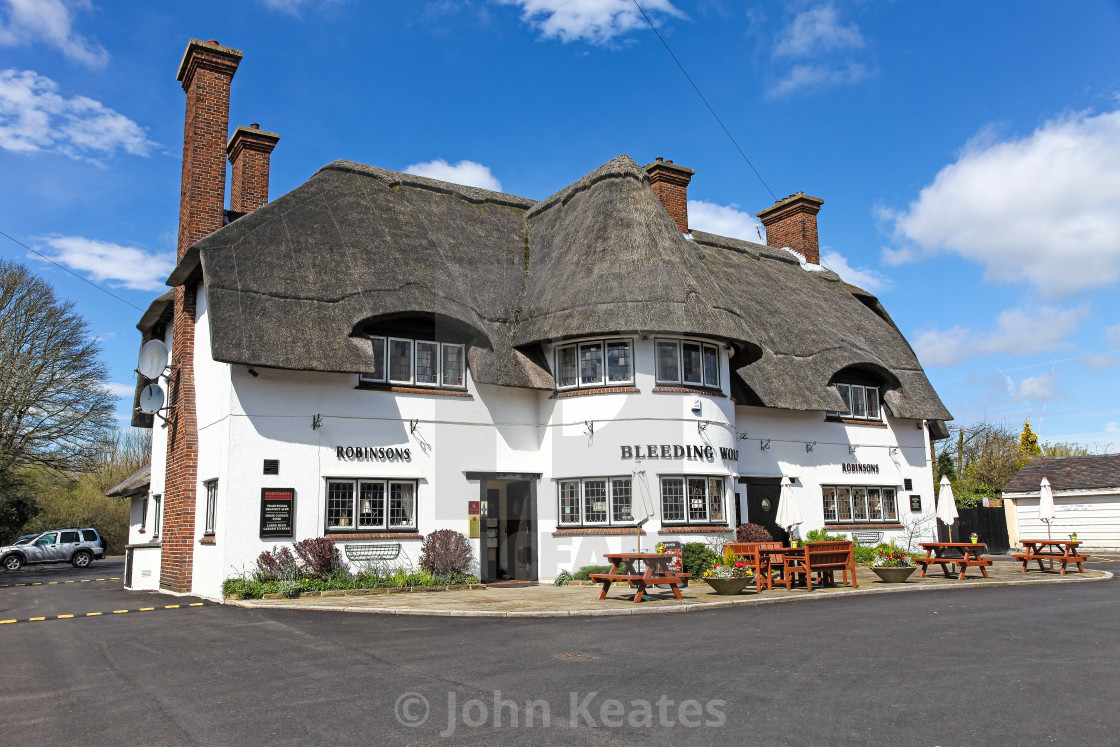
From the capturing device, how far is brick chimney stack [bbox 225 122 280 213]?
65.7ft

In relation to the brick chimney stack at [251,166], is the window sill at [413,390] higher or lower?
lower

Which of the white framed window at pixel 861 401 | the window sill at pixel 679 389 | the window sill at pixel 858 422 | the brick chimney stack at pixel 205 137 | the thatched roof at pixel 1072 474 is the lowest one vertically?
the thatched roof at pixel 1072 474

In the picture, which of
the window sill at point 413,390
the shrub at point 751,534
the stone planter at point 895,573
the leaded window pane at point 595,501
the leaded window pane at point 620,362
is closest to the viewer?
the stone planter at point 895,573

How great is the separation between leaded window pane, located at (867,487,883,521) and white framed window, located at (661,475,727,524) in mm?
7015

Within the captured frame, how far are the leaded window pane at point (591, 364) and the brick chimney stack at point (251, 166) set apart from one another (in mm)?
9097

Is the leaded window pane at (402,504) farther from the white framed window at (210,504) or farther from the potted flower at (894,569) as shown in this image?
the potted flower at (894,569)

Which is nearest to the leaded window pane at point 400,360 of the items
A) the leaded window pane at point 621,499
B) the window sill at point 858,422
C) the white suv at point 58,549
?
the leaded window pane at point 621,499

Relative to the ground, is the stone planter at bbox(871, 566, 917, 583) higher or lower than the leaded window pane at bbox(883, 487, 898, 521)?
lower

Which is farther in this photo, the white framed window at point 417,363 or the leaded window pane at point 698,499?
the leaded window pane at point 698,499

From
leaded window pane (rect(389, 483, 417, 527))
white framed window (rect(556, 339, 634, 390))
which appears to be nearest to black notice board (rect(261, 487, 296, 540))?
leaded window pane (rect(389, 483, 417, 527))

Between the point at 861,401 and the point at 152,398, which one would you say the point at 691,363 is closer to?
the point at 861,401

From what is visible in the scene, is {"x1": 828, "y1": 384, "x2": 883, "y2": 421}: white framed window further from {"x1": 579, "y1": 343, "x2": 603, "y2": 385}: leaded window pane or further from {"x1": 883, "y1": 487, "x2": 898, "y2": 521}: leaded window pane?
{"x1": 579, "y1": 343, "x2": 603, "y2": 385}: leaded window pane

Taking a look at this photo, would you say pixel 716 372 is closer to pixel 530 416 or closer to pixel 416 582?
pixel 530 416

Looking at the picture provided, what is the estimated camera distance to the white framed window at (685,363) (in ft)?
56.3
